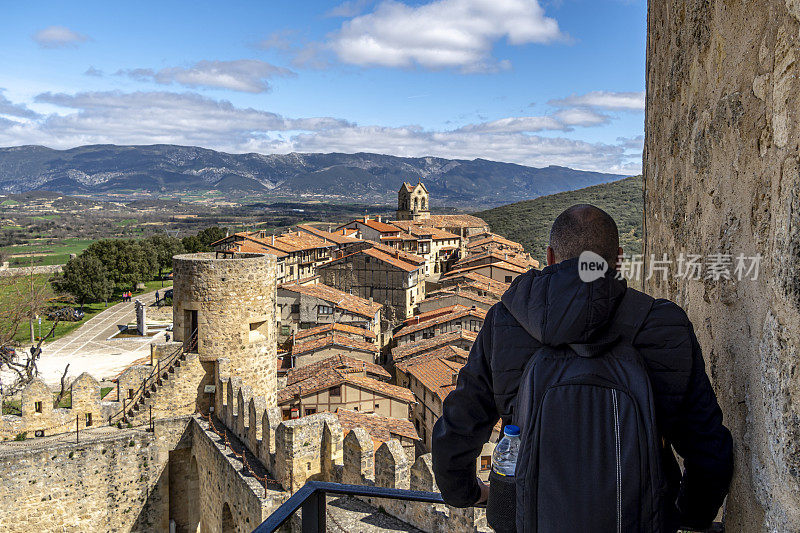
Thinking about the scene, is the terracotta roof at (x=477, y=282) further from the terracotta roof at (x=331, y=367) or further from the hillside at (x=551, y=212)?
the hillside at (x=551, y=212)

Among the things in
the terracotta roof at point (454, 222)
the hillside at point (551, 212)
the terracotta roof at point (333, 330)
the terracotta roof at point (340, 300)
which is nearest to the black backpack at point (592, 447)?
the terracotta roof at point (333, 330)

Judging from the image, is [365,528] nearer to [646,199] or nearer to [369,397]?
[646,199]

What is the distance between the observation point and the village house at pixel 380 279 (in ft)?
127

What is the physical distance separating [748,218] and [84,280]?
169 feet

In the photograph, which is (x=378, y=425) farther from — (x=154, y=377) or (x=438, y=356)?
(x=438, y=356)

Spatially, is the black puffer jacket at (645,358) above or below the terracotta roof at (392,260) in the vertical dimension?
above

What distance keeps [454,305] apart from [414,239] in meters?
24.0

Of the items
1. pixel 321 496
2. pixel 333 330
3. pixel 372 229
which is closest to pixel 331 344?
pixel 333 330

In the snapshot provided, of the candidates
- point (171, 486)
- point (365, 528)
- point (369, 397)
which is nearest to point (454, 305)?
point (369, 397)

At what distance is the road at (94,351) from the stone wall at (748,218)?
87.9 ft

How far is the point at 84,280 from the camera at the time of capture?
4631 centimetres

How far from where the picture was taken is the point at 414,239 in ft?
186

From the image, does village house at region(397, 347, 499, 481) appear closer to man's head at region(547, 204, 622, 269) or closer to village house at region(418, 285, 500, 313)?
village house at region(418, 285, 500, 313)

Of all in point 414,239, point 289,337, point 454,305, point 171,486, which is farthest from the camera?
point 414,239
